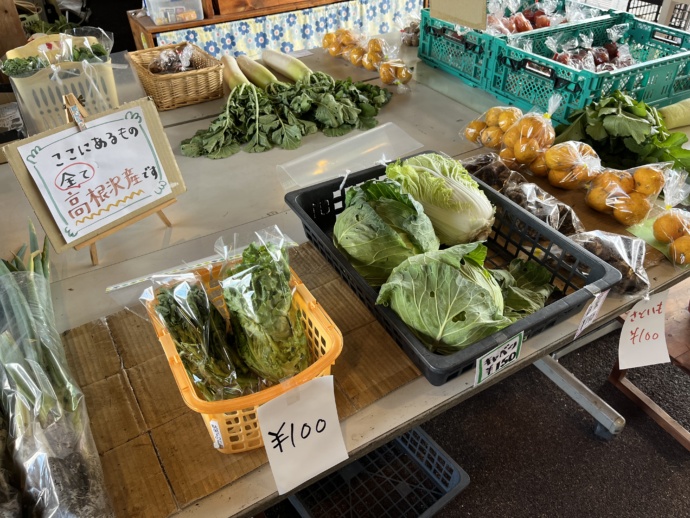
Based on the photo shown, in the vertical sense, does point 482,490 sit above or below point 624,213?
below

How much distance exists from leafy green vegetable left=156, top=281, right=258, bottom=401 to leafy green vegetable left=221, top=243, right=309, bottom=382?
1.4 inches

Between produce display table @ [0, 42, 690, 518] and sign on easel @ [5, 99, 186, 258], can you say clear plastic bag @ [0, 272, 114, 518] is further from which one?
sign on easel @ [5, 99, 186, 258]

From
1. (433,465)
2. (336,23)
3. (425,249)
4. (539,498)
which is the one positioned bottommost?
(539,498)

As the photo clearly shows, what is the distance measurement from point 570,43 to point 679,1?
1.53m

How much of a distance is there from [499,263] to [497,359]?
42 cm

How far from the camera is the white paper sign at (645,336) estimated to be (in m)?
1.29

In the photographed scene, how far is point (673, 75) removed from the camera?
6.85ft

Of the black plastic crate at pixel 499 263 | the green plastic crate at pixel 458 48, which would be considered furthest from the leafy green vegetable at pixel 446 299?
the green plastic crate at pixel 458 48

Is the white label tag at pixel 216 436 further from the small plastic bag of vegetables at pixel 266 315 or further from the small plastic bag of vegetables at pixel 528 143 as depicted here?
the small plastic bag of vegetables at pixel 528 143

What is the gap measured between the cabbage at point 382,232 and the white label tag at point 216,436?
1.57 ft

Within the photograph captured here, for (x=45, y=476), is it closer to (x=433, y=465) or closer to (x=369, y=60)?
(x=433, y=465)

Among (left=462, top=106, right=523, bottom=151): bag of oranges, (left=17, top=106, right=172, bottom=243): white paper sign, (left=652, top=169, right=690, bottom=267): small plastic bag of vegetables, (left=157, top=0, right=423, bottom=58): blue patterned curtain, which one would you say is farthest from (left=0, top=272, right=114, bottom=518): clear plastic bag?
(left=157, top=0, right=423, bottom=58): blue patterned curtain

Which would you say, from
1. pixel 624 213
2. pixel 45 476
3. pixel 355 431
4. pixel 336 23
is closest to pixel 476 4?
pixel 624 213

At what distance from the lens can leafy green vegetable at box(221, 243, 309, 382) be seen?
0.88m
